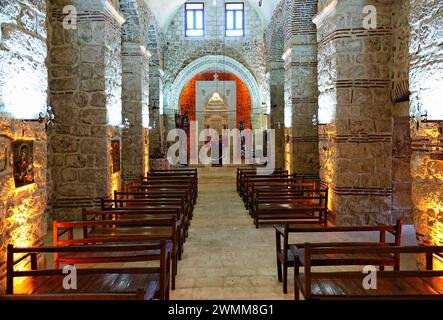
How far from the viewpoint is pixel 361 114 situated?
24.3 ft

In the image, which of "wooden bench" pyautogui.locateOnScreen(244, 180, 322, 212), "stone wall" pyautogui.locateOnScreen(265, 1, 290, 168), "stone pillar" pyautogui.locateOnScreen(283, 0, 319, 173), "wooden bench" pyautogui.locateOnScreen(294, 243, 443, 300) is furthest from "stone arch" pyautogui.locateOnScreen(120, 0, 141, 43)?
"wooden bench" pyautogui.locateOnScreen(294, 243, 443, 300)

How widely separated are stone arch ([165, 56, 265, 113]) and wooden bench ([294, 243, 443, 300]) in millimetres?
14248

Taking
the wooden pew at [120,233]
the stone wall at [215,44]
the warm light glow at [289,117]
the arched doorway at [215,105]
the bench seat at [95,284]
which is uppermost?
the stone wall at [215,44]

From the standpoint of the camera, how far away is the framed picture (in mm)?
8031

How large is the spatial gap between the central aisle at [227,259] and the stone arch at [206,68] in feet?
29.7

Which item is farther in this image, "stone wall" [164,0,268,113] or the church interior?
"stone wall" [164,0,268,113]

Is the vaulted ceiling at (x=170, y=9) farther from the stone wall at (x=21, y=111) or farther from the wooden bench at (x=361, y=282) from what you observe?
the wooden bench at (x=361, y=282)

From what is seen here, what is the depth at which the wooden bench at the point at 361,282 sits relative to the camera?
3.29 m

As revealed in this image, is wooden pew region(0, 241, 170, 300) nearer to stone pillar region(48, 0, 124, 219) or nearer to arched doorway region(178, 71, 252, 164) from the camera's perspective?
stone pillar region(48, 0, 124, 219)

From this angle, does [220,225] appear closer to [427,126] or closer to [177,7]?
[427,126]

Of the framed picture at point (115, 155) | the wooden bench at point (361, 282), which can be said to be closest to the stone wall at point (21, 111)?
the wooden bench at point (361, 282)

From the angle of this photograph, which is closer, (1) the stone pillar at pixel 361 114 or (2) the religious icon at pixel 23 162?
(2) the religious icon at pixel 23 162

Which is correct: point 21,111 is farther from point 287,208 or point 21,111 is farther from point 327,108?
point 327,108

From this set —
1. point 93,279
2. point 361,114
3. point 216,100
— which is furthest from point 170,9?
point 93,279
